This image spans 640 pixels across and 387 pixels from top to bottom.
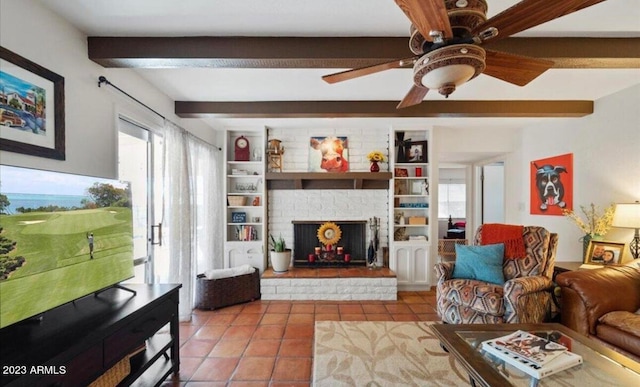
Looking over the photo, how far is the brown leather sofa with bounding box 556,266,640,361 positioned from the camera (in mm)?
2002

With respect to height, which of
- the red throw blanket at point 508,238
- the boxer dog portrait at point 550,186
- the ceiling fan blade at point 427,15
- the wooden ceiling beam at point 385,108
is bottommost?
the red throw blanket at point 508,238

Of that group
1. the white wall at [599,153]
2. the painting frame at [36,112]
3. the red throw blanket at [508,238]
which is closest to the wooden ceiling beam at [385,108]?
the white wall at [599,153]

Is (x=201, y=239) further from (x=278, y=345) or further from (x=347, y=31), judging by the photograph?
(x=347, y=31)

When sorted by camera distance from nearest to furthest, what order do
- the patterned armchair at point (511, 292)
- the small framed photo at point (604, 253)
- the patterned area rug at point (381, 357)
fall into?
the patterned area rug at point (381, 357)
the patterned armchair at point (511, 292)
the small framed photo at point (604, 253)

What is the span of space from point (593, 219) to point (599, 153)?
0.74 meters

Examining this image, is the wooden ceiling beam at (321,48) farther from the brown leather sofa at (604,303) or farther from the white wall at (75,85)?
the brown leather sofa at (604,303)

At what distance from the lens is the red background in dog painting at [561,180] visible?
3491 mm

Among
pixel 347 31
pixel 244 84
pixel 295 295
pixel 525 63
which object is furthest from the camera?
pixel 295 295

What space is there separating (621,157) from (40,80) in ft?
15.8

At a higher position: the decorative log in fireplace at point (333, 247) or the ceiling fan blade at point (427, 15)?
the ceiling fan blade at point (427, 15)

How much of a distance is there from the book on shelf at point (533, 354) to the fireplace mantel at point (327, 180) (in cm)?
264

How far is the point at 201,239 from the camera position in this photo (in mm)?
3852

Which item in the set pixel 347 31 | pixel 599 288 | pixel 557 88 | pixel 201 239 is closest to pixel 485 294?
pixel 599 288

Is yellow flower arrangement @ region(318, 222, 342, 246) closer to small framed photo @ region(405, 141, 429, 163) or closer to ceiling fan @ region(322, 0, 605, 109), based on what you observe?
small framed photo @ region(405, 141, 429, 163)
